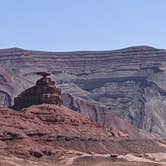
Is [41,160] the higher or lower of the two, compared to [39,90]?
lower

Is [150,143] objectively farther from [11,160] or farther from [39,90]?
[11,160]

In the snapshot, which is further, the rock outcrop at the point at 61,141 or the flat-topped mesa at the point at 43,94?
the flat-topped mesa at the point at 43,94

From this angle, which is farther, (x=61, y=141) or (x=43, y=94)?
(x=43, y=94)

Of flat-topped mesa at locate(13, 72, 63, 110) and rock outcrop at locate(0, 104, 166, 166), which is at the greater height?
flat-topped mesa at locate(13, 72, 63, 110)

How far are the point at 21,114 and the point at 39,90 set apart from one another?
11.0 metres

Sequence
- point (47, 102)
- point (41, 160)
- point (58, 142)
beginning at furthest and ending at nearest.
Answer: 1. point (47, 102)
2. point (58, 142)
3. point (41, 160)

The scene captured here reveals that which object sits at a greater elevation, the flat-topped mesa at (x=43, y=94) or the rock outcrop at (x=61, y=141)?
the flat-topped mesa at (x=43, y=94)

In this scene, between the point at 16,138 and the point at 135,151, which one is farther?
the point at 135,151

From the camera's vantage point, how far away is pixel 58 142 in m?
120

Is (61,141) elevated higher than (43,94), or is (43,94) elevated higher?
(43,94)

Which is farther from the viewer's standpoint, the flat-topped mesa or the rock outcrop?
the flat-topped mesa

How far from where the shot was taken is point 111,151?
406 feet

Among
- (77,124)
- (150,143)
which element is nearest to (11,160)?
(77,124)

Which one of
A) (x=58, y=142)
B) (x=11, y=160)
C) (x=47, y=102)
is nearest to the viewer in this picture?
(x=11, y=160)
